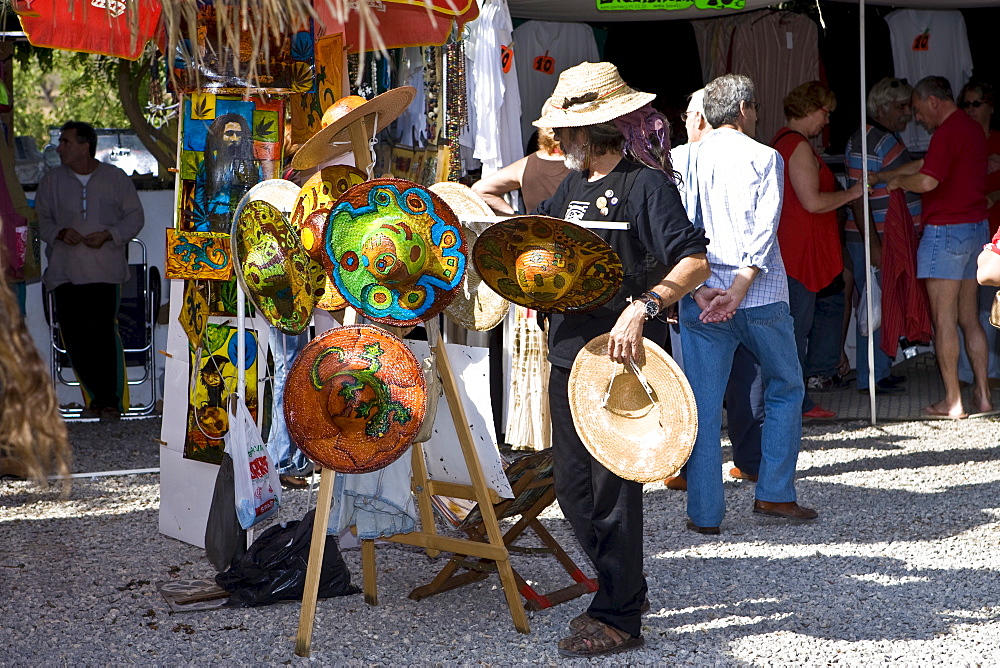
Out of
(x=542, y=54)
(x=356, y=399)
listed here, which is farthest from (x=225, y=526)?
(x=542, y=54)

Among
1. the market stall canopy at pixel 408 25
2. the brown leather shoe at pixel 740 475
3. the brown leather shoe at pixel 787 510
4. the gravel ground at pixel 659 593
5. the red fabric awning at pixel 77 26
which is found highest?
the market stall canopy at pixel 408 25

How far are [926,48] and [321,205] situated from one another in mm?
5777

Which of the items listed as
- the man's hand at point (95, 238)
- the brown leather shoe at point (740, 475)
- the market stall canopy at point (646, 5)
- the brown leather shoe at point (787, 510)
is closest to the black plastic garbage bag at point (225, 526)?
the brown leather shoe at point (787, 510)

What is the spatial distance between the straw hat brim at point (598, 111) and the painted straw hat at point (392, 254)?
43cm

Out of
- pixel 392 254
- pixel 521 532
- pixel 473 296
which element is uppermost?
pixel 392 254

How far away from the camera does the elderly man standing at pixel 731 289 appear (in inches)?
176

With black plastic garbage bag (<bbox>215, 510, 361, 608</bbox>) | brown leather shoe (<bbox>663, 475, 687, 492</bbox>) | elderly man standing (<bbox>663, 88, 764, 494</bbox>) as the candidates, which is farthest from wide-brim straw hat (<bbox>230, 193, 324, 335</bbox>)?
brown leather shoe (<bbox>663, 475, 687, 492</bbox>)

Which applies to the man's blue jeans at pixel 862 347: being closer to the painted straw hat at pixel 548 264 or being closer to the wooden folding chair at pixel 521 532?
the wooden folding chair at pixel 521 532

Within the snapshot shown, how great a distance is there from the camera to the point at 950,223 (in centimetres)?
663

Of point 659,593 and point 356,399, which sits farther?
point 659,593

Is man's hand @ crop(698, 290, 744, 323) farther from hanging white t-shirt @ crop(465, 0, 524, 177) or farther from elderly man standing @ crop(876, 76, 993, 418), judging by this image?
elderly man standing @ crop(876, 76, 993, 418)

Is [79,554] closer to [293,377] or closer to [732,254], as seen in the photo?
[293,377]

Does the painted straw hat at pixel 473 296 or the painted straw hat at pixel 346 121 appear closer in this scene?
the painted straw hat at pixel 346 121

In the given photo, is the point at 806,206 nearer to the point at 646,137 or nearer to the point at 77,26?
the point at 646,137
